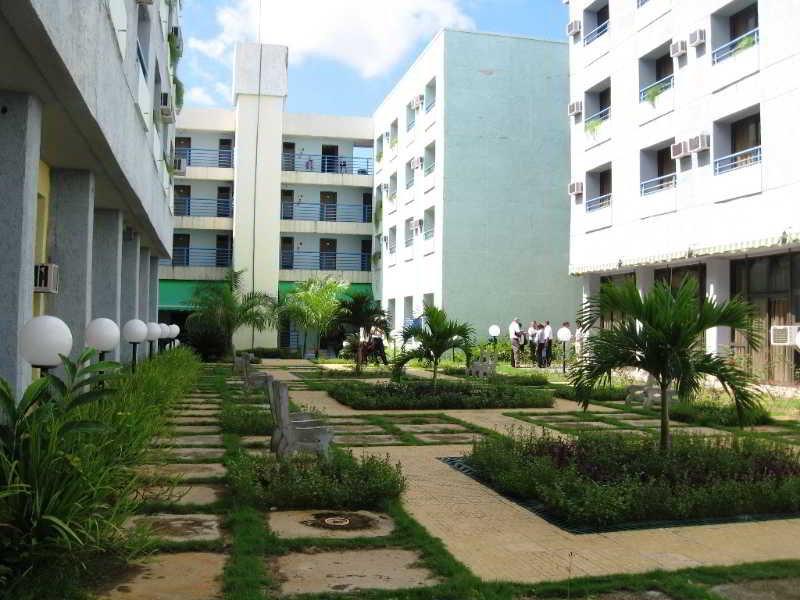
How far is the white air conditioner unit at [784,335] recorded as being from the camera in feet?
54.3

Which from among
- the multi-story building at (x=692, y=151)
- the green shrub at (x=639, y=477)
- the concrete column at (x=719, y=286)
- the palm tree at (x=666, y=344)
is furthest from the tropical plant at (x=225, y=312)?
the palm tree at (x=666, y=344)

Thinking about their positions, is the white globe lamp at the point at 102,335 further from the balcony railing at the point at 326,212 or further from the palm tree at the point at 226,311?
the balcony railing at the point at 326,212

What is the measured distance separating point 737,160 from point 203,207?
2811 cm

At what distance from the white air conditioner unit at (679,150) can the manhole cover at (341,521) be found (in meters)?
16.0

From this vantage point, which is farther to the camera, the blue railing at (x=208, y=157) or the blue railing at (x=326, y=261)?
the blue railing at (x=326, y=261)

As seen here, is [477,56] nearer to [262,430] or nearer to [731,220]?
[731,220]

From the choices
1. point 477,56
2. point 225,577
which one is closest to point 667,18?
point 477,56

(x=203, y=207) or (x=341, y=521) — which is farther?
(x=203, y=207)

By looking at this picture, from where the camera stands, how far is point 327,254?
137 feet

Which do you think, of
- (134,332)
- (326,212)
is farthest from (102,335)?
(326,212)

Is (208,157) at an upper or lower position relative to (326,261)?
upper

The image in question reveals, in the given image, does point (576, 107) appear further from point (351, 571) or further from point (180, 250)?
point (351, 571)

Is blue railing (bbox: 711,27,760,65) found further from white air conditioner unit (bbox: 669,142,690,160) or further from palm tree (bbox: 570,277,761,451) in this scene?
palm tree (bbox: 570,277,761,451)

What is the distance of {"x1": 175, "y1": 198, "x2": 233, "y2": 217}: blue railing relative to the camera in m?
39.7
